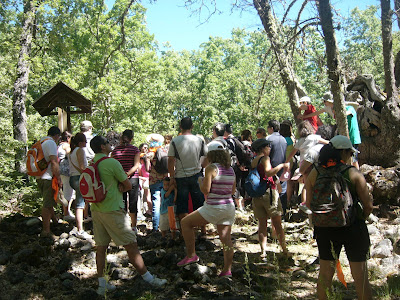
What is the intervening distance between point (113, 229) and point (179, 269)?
1338 mm

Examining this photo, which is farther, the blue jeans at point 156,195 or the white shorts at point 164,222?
the blue jeans at point 156,195

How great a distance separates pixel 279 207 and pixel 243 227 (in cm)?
249

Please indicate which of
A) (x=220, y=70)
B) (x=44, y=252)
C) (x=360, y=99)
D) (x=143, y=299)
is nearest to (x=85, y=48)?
(x=220, y=70)

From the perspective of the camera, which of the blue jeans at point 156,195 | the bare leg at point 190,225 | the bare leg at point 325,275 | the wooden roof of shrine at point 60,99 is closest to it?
the bare leg at point 325,275

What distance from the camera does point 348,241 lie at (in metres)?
3.93

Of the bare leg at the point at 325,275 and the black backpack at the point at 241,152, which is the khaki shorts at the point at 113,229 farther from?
the black backpack at the point at 241,152

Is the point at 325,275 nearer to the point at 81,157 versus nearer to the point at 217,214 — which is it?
the point at 217,214

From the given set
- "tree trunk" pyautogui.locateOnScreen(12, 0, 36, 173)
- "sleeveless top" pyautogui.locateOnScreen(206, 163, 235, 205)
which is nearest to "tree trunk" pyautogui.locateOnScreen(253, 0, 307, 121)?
"sleeveless top" pyautogui.locateOnScreen(206, 163, 235, 205)

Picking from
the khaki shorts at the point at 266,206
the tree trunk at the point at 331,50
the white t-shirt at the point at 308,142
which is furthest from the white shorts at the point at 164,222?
the tree trunk at the point at 331,50

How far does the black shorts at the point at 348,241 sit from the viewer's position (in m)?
3.90

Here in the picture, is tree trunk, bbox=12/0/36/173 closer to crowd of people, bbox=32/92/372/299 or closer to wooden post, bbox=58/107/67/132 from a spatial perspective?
wooden post, bbox=58/107/67/132

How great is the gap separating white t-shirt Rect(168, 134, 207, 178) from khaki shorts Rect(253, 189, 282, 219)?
44.4 inches

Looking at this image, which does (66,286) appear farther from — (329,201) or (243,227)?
(243,227)

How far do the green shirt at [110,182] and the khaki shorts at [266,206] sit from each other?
7.24 ft
